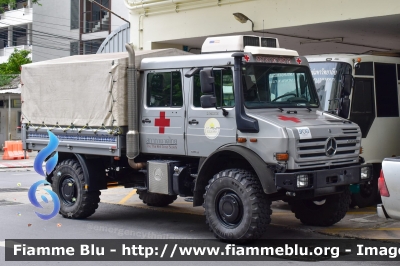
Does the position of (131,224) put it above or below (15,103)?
below

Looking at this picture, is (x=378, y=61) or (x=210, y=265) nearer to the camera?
(x=210, y=265)

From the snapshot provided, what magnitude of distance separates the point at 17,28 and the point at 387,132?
4126 centimetres

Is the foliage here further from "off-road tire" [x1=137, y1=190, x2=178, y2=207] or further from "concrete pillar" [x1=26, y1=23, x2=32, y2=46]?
"off-road tire" [x1=137, y1=190, x2=178, y2=207]

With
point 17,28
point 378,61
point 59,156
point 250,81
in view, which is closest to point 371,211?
point 378,61

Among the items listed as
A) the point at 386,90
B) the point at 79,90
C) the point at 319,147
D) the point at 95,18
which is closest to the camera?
the point at 319,147

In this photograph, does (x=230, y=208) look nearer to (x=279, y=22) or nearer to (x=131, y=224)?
(x=131, y=224)

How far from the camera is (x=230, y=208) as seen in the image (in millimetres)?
9008

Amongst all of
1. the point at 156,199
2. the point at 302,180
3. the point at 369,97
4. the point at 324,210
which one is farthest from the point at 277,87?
the point at 156,199

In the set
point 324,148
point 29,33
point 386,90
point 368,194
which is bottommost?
point 368,194

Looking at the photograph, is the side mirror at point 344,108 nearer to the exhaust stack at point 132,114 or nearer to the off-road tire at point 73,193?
the exhaust stack at point 132,114

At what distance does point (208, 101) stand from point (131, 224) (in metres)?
3.22

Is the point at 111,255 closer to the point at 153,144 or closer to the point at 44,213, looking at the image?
the point at 153,144

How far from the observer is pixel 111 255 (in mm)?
8578

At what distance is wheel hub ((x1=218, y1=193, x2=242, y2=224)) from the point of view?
352 inches
